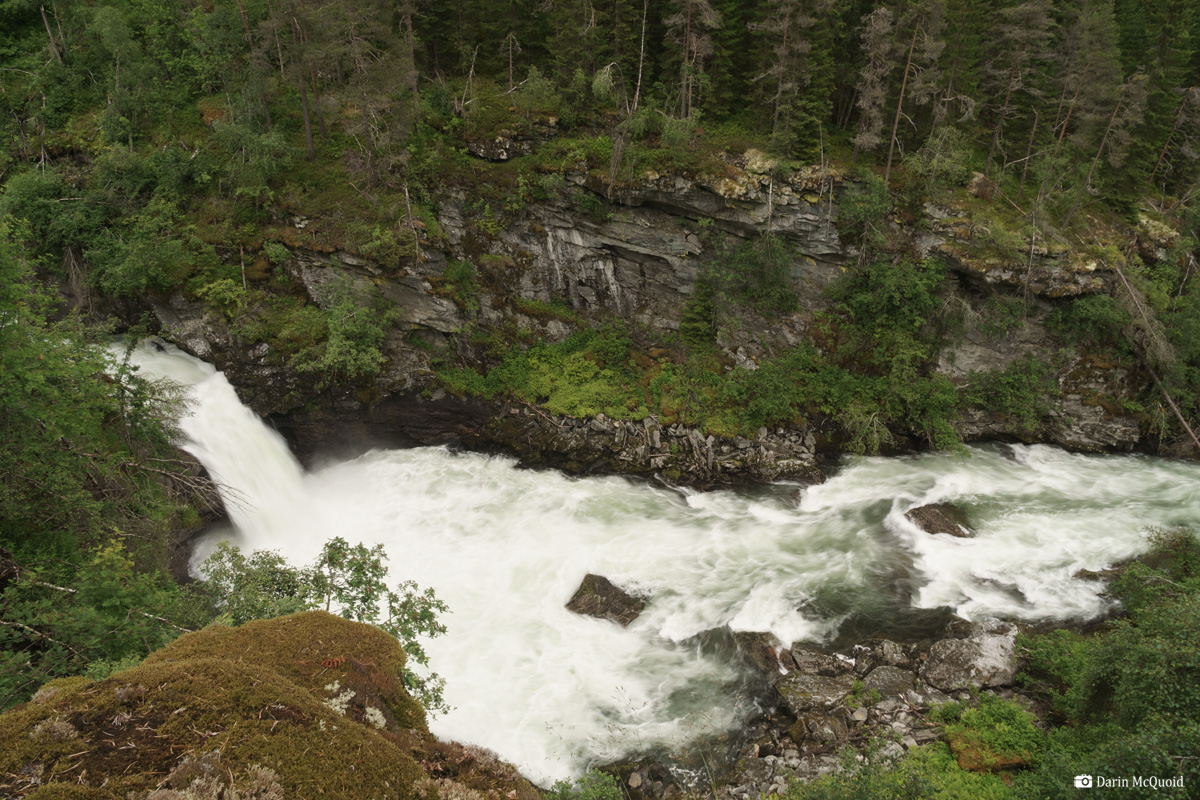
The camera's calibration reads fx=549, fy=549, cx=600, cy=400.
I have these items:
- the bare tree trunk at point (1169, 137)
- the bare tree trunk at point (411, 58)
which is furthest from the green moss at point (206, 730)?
the bare tree trunk at point (1169, 137)

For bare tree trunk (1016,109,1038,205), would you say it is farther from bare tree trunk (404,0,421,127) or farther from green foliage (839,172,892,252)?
bare tree trunk (404,0,421,127)

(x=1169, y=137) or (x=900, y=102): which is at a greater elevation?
(x=900, y=102)

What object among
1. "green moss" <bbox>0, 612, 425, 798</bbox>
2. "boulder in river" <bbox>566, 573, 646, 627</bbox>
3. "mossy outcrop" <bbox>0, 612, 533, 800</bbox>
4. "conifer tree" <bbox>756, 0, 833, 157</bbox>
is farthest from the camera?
"conifer tree" <bbox>756, 0, 833, 157</bbox>

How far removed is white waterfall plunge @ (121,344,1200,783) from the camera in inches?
457

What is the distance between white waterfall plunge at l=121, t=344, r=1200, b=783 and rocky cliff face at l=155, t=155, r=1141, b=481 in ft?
3.24

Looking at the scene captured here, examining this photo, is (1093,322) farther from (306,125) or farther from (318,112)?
(318,112)

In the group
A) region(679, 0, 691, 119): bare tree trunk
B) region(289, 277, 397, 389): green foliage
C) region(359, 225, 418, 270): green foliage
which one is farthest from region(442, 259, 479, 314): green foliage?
region(679, 0, 691, 119): bare tree trunk

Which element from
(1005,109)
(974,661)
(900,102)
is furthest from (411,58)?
(974,661)

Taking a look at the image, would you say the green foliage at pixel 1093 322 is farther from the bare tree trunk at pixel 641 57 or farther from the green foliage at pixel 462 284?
the green foliage at pixel 462 284

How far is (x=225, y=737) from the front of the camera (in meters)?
3.91

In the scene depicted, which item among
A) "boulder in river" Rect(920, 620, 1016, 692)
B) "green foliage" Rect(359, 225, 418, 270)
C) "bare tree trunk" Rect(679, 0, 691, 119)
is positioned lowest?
"boulder in river" Rect(920, 620, 1016, 692)

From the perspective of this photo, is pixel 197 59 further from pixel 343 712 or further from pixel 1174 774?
pixel 1174 774

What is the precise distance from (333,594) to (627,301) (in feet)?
50.8

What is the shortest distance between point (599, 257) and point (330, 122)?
12157 mm
